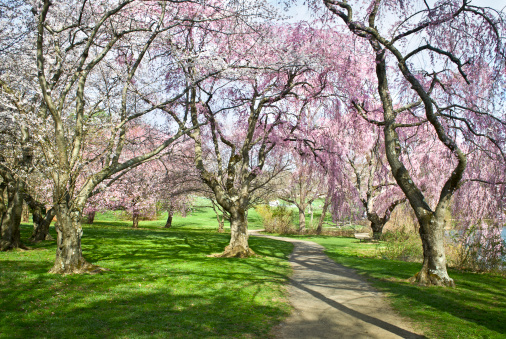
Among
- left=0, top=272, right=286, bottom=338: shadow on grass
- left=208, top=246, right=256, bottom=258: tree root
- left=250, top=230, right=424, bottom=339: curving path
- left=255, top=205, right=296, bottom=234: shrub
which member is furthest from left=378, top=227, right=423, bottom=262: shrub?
left=255, top=205, right=296, bottom=234: shrub

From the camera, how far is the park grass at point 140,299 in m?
4.36

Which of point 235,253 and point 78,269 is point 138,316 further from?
point 235,253

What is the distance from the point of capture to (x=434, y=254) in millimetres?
7703

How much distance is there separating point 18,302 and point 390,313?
609 cm

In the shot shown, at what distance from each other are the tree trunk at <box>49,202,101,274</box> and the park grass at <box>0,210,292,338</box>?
36cm

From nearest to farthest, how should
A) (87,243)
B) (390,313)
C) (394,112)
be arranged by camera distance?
(390,313)
(394,112)
(87,243)

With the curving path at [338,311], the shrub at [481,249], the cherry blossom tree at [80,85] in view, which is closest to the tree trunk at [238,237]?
the curving path at [338,311]

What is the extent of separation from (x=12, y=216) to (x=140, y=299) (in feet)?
23.3

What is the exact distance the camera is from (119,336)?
13.4 feet

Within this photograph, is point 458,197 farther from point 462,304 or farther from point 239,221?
point 239,221

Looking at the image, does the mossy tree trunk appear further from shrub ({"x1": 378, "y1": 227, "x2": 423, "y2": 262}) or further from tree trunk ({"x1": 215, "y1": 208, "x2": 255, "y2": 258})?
shrub ({"x1": 378, "y1": 227, "x2": 423, "y2": 262})

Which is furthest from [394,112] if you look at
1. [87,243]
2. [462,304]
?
[87,243]

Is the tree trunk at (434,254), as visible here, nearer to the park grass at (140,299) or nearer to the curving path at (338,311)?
the curving path at (338,311)

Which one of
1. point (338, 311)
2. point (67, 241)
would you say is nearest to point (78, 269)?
point (67, 241)
